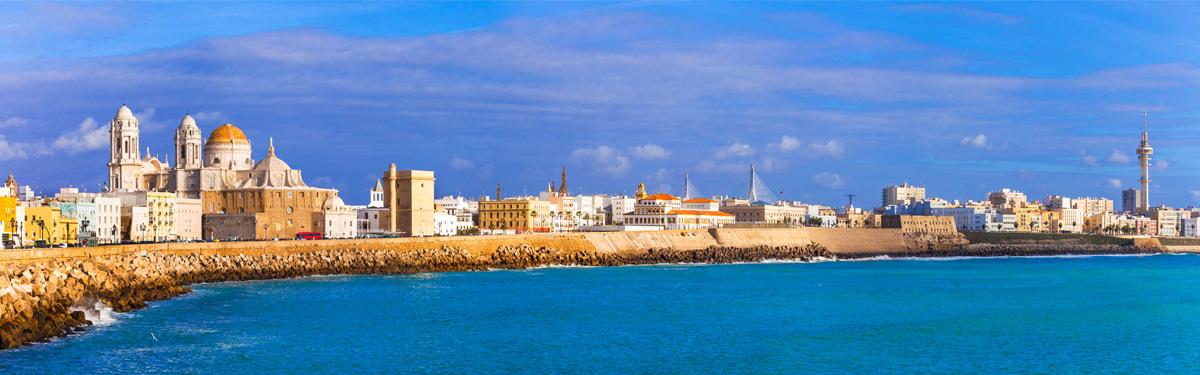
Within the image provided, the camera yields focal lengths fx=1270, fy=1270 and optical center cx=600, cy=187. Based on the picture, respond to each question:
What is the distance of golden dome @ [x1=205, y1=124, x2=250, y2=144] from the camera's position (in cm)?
8069

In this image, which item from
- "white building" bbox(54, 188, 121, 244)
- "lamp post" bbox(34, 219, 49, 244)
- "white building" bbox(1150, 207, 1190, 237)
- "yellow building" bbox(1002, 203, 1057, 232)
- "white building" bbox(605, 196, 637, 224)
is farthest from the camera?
"white building" bbox(1150, 207, 1190, 237)

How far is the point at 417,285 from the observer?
46.2 metres

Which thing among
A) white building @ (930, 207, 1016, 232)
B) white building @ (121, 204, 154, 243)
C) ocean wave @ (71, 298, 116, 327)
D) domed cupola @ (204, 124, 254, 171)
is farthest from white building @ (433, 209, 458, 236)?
white building @ (930, 207, 1016, 232)

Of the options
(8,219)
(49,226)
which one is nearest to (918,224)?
(49,226)

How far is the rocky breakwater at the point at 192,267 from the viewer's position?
2695 centimetres

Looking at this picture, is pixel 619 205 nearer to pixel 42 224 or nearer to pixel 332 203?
pixel 332 203

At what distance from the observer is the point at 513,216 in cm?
9456

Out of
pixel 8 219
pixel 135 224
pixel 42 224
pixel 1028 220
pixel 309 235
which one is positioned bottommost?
pixel 1028 220

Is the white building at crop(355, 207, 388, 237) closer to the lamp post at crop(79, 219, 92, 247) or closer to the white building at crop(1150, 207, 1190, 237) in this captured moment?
the lamp post at crop(79, 219, 92, 247)

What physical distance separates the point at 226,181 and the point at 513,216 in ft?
76.0

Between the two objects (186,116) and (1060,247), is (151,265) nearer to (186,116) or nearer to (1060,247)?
(186,116)

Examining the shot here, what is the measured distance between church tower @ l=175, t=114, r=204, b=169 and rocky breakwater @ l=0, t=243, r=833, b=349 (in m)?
27.1

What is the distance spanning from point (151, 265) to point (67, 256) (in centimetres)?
352

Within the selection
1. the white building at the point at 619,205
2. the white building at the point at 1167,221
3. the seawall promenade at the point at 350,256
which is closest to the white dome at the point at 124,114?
the seawall promenade at the point at 350,256
